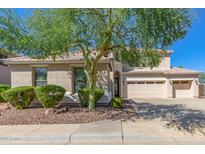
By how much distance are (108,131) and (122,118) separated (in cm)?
268

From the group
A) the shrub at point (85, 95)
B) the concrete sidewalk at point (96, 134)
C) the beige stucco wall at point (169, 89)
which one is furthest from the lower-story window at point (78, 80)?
the beige stucco wall at point (169, 89)

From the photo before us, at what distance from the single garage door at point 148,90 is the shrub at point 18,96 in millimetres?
14637

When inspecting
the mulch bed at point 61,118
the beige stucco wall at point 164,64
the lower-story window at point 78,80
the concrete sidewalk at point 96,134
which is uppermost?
the beige stucco wall at point 164,64

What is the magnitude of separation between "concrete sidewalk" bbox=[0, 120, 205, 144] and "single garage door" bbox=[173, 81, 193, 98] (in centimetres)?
1735

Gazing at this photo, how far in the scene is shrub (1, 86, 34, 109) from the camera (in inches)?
511

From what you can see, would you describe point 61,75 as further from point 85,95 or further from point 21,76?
point 21,76

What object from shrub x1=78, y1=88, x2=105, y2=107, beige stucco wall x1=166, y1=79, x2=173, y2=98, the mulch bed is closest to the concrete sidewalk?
the mulch bed

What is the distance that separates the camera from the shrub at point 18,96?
12969 millimetres

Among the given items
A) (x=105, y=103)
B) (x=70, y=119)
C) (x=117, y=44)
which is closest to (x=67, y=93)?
(x=105, y=103)

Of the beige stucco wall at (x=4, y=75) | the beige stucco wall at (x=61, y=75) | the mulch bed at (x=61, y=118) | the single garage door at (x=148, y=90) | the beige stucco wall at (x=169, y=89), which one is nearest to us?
the mulch bed at (x=61, y=118)

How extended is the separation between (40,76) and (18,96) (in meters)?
2.83

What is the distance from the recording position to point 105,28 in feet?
31.2

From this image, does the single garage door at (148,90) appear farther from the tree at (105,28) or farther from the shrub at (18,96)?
the tree at (105,28)

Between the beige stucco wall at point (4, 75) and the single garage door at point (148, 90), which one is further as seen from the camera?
the single garage door at point (148, 90)
